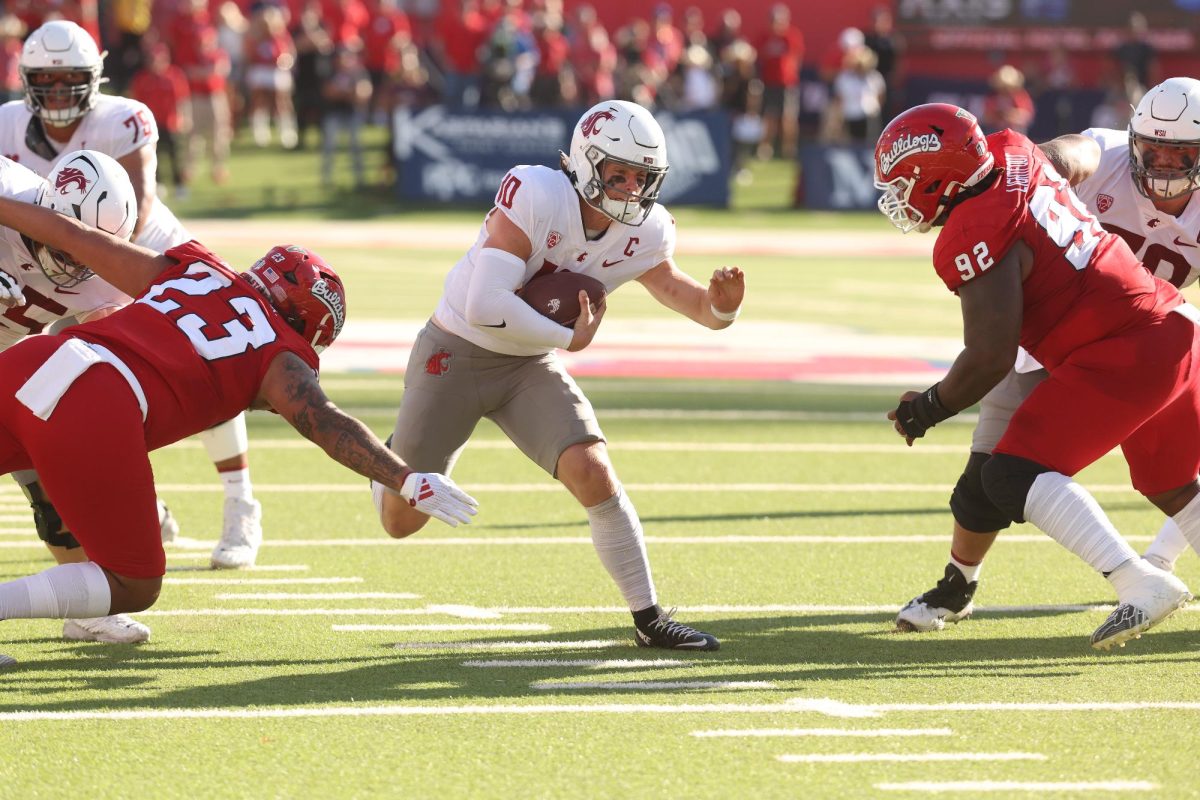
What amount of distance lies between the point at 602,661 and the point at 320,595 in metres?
1.25

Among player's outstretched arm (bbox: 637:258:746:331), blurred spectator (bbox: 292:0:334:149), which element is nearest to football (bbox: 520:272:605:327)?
player's outstretched arm (bbox: 637:258:746:331)

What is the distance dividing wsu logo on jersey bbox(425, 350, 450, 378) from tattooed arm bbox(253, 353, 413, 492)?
2.67 feet

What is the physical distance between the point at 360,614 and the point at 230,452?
4.08ft

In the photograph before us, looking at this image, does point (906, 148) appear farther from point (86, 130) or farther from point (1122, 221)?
point (86, 130)

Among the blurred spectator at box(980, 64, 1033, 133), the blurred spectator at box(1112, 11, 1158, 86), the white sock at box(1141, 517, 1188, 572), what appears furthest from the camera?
the blurred spectator at box(1112, 11, 1158, 86)

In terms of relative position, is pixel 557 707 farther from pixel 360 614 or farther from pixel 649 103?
pixel 649 103

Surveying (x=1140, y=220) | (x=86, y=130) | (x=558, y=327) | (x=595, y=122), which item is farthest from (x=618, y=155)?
(x=86, y=130)

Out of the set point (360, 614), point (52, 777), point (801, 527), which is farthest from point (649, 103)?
point (52, 777)

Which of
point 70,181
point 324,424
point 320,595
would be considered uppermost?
point 70,181

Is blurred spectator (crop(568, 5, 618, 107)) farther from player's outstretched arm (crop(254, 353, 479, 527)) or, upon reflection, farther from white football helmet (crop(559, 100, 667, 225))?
player's outstretched arm (crop(254, 353, 479, 527))

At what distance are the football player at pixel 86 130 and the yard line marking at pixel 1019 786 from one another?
3.22 metres

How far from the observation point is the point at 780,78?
24078 millimetres

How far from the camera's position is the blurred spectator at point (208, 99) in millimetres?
21203

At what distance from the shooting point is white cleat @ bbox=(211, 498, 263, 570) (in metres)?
6.36
